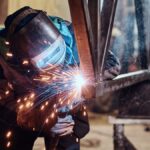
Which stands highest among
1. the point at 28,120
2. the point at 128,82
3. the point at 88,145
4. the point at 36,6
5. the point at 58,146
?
the point at 36,6

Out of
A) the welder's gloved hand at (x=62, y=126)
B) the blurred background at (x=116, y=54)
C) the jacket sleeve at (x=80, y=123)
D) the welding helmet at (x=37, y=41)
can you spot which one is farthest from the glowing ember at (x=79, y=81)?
the blurred background at (x=116, y=54)

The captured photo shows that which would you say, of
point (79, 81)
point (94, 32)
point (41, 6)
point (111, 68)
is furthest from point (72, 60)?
point (41, 6)

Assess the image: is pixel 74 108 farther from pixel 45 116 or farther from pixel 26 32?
pixel 26 32

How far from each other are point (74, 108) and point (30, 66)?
17.2 inches

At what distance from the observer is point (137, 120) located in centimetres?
355

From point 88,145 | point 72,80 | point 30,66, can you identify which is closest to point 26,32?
point 30,66

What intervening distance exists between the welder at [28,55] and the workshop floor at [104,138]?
271 cm

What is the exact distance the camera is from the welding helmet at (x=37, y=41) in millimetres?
2447

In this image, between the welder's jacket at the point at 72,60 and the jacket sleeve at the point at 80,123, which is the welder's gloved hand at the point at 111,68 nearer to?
the welder's jacket at the point at 72,60

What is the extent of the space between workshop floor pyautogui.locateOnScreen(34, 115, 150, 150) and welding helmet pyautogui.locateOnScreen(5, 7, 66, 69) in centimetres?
336

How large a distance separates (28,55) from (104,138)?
4.63 metres

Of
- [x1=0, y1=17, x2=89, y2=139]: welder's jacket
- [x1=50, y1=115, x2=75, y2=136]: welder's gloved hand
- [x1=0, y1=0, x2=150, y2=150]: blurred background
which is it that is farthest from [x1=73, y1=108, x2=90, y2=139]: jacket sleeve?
[x1=0, y1=0, x2=150, y2=150]: blurred background

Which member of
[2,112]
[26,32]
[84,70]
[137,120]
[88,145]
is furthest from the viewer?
[88,145]

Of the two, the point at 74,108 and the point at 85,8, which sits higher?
A: the point at 85,8
